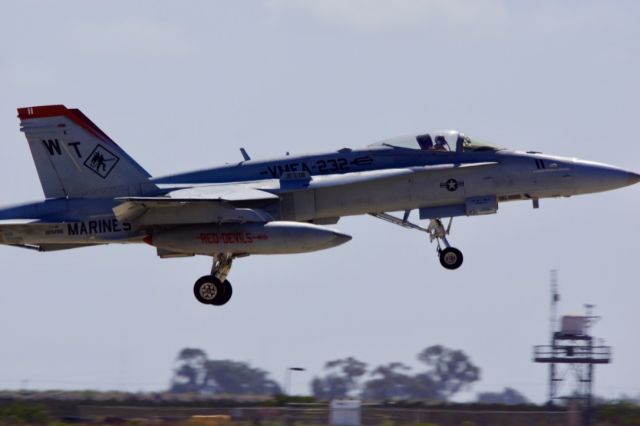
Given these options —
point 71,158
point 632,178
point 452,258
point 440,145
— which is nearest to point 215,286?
point 71,158

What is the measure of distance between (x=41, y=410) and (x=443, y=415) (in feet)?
A: 27.8

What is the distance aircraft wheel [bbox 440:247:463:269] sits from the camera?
26.9 metres

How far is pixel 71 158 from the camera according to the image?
1059 inches

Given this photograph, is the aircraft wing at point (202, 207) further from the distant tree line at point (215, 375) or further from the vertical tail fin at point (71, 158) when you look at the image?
the distant tree line at point (215, 375)

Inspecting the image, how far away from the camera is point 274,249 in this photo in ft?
84.1

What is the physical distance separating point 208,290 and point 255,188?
2287 mm

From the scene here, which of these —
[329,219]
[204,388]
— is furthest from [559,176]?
[204,388]

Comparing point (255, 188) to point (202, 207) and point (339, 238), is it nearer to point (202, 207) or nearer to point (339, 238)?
point (202, 207)

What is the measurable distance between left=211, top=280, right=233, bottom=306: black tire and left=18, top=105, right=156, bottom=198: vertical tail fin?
2.43 m

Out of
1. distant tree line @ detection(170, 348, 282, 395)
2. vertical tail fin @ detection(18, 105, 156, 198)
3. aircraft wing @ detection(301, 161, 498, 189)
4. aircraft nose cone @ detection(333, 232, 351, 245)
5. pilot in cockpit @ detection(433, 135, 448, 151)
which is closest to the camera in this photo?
aircraft nose cone @ detection(333, 232, 351, 245)

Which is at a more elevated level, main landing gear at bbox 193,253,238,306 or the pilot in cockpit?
the pilot in cockpit

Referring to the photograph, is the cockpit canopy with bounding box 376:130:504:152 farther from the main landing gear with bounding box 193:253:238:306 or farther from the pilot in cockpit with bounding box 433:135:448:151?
the main landing gear with bounding box 193:253:238:306

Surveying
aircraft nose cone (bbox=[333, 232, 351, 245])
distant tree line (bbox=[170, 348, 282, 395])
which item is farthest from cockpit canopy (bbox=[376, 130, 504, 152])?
distant tree line (bbox=[170, 348, 282, 395])

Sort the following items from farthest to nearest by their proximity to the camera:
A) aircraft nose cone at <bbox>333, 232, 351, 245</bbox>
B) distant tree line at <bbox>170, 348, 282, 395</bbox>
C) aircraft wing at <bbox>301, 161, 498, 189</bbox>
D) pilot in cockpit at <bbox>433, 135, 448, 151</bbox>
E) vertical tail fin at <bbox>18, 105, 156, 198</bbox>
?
distant tree line at <bbox>170, 348, 282, 395</bbox> → vertical tail fin at <bbox>18, 105, 156, 198</bbox> → pilot in cockpit at <bbox>433, 135, 448, 151</bbox> → aircraft wing at <bbox>301, 161, 498, 189</bbox> → aircraft nose cone at <bbox>333, 232, 351, 245</bbox>
